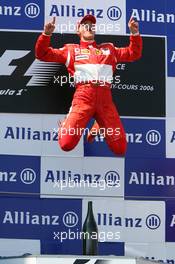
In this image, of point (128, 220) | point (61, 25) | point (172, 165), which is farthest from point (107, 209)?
point (61, 25)

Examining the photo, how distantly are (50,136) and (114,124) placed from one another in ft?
1.66

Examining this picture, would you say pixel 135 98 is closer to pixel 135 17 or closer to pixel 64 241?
pixel 135 17

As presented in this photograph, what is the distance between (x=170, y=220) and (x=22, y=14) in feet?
6.57

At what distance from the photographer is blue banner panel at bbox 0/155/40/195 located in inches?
211

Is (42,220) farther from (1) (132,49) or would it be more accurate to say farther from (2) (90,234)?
(1) (132,49)

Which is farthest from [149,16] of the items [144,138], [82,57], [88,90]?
[144,138]

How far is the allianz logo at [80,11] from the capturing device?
18.5 ft

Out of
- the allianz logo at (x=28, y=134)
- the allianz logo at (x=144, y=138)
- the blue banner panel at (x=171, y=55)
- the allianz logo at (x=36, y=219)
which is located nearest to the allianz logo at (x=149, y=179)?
the allianz logo at (x=144, y=138)

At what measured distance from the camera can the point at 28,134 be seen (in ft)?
17.9

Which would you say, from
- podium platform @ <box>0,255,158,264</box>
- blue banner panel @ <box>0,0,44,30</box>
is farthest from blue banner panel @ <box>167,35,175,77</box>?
podium platform @ <box>0,255,158,264</box>

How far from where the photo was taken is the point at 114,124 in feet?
17.8

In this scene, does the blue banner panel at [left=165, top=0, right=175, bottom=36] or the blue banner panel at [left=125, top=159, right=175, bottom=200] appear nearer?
the blue banner panel at [left=125, top=159, right=175, bottom=200]

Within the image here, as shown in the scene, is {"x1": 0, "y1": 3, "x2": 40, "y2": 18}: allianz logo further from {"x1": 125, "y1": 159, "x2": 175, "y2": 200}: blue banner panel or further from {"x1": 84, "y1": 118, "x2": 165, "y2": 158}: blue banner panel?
{"x1": 125, "y1": 159, "x2": 175, "y2": 200}: blue banner panel

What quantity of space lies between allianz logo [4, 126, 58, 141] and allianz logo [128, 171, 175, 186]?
669mm
